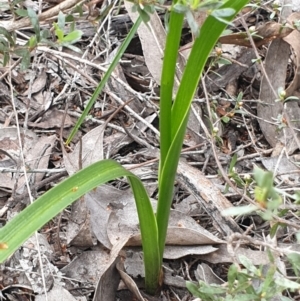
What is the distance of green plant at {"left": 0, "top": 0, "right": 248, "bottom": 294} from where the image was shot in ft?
2.26

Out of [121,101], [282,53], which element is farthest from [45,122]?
[282,53]

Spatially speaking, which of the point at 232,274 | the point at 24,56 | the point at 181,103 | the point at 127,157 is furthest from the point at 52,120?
the point at 232,274

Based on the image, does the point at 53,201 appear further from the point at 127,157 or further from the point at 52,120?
the point at 52,120

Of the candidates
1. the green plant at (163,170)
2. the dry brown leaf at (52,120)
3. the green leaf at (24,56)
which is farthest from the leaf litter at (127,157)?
the green leaf at (24,56)

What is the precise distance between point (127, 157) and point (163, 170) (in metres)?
0.43

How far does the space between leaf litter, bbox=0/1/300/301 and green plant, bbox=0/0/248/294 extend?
0.34 ft

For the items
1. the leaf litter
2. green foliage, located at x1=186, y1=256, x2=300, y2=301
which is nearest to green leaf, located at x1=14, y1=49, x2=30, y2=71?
the leaf litter

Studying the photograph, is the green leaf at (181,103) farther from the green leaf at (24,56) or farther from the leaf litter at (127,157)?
the green leaf at (24,56)

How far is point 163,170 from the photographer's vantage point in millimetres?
897

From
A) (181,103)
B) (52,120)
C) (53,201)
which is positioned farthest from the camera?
(52,120)

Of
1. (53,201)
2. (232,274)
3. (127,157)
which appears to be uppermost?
(53,201)

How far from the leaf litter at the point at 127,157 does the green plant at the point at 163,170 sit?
10cm

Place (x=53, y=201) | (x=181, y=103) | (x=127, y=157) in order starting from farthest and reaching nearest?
(x=127, y=157) < (x=181, y=103) < (x=53, y=201)

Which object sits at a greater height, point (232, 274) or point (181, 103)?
point (181, 103)
